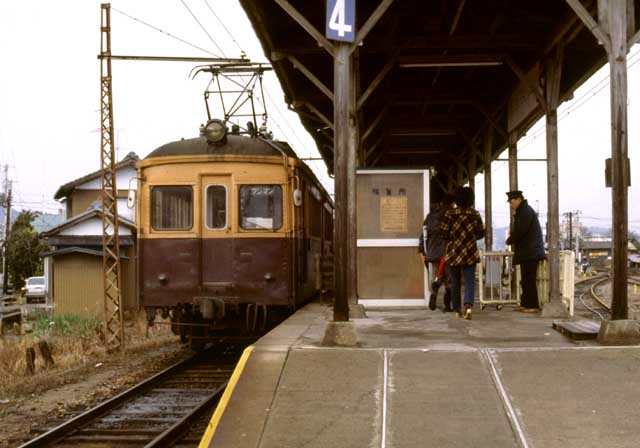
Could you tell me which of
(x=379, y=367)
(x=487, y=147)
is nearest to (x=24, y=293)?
(x=487, y=147)

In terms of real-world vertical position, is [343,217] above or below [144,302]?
above

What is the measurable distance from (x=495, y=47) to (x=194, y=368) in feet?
21.3

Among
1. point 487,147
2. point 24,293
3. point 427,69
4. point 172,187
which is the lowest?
point 24,293

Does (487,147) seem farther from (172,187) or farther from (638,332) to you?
(638,332)

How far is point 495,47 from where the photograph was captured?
11.6m

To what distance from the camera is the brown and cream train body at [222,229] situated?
1123cm

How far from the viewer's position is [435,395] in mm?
5926

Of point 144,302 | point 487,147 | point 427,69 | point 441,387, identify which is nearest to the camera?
point 441,387

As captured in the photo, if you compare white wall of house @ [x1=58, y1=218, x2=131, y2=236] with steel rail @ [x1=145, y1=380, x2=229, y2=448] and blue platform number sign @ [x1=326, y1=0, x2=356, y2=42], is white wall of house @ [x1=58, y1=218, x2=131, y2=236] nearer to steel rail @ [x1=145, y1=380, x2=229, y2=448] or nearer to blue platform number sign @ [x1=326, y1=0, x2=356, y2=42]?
steel rail @ [x1=145, y1=380, x2=229, y2=448]

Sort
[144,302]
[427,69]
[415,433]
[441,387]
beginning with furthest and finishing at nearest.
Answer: [427,69] → [144,302] → [441,387] → [415,433]

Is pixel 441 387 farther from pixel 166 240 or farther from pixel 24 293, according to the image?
pixel 24 293

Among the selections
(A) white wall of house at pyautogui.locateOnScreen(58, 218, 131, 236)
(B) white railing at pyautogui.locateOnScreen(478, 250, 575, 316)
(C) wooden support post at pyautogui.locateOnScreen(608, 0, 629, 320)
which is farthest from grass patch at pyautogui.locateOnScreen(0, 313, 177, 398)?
(A) white wall of house at pyautogui.locateOnScreen(58, 218, 131, 236)

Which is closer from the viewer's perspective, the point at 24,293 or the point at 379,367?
A: the point at 379,367

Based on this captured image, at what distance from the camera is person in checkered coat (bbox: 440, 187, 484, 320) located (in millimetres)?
9492
